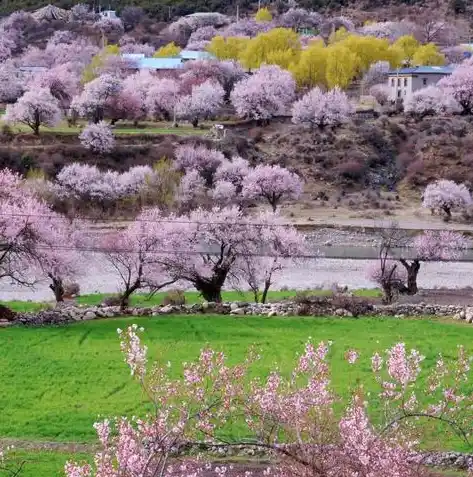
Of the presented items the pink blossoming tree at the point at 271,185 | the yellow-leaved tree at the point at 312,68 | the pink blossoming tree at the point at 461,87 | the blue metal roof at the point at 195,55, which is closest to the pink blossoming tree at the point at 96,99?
the pink blossoming tree at the point at 271,185

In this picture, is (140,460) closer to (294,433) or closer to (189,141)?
(294,433)

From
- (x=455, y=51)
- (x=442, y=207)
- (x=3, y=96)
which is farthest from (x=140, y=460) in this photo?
(x=455, y=51)

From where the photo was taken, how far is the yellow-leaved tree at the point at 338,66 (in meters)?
64.9

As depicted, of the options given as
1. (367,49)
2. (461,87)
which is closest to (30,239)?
(461,87)

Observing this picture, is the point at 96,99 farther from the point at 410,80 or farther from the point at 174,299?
the point at 174,299

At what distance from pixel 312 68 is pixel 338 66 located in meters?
2.37

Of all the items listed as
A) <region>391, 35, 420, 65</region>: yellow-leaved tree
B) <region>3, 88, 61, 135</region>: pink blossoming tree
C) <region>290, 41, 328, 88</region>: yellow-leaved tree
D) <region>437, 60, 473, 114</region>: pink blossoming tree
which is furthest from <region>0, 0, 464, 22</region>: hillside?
<region>3, 88, 61, 135</region>: pink blossoming tree

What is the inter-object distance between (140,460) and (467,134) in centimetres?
5009

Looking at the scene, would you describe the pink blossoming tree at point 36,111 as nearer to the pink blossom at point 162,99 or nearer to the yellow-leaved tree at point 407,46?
the pink blossom at point 162,99

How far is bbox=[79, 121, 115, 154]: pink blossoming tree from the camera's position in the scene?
1885 inches

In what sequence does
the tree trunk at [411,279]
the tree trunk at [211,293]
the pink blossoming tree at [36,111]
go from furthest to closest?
the pink blossoming tree at [36,111], the tree trunk at [411,279], the tree trunk at [211,293]

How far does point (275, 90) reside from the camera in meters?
58.0

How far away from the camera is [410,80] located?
62.5m

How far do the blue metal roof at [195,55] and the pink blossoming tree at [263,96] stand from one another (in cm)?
1364
